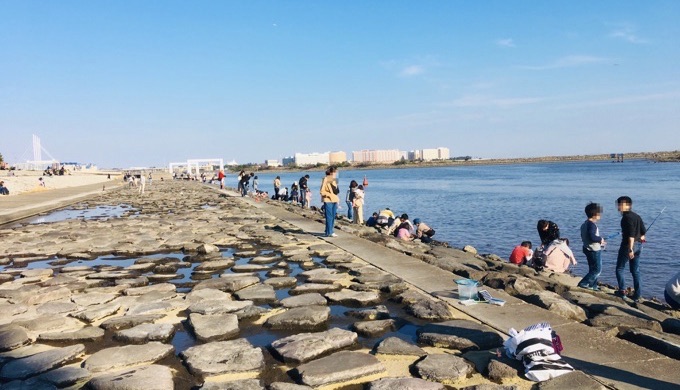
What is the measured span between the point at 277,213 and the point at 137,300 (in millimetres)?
10697

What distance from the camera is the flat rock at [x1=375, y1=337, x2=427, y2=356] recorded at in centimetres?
349

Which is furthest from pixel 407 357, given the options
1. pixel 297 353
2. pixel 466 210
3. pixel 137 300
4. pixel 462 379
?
pixel 466 210

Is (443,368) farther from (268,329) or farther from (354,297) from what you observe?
(354,297)

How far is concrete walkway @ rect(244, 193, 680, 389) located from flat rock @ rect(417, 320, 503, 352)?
190mm

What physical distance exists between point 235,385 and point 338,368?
0.71 metres

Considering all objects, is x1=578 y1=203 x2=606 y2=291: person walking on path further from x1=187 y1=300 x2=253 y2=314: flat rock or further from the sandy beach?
the sandy beach

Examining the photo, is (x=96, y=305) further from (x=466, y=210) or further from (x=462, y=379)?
(x=466, y=210)

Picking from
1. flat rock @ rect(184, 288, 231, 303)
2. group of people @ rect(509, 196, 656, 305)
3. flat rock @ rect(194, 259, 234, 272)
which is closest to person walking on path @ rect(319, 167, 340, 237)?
flat rock @ rect(194, 259, 234, 272)

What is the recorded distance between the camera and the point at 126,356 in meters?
3.44

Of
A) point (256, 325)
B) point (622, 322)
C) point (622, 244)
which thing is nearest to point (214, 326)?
point (256, 325)

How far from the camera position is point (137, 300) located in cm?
507

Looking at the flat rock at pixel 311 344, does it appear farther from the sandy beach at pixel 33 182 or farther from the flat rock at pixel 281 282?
the sandy beach at pixel 33 182

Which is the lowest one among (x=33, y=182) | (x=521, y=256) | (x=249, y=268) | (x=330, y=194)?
(x=521, y=256)

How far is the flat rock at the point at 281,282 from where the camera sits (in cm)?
568
